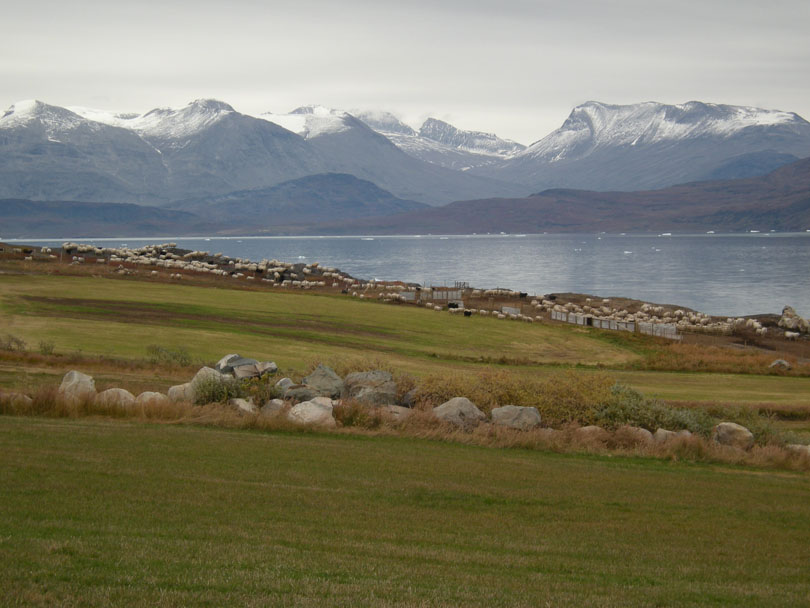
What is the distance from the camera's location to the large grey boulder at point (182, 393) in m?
22.1

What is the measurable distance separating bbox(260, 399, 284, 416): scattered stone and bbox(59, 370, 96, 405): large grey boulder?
392 cm

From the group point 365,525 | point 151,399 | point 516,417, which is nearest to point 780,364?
point 516,417

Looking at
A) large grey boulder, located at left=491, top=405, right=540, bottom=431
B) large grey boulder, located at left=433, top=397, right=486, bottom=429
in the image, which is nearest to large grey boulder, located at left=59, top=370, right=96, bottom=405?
large grey boulder, located at left=433, top=397, right=486, bottom=429

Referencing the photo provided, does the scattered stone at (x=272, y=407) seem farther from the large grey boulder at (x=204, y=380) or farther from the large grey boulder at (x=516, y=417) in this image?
the large grey boulder at (x=516, y=417)

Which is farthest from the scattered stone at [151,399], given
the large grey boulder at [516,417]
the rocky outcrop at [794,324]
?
the rocky outcrop at [794,324]

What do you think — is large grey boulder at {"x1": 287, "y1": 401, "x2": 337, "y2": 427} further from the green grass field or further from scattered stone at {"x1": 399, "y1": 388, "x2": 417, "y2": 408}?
the green grass field

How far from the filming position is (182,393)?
22.4m

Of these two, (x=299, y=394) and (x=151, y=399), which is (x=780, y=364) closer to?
(x=299, y=394)

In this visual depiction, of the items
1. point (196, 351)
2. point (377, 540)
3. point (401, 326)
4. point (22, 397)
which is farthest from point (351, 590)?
point (401, 326)

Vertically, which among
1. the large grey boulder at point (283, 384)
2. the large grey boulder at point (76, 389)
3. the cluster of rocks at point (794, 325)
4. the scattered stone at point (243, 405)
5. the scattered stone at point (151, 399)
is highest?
the large grey boulder at point (76, 389)

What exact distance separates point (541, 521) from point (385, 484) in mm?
2775

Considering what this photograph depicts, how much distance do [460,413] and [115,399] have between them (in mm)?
8243

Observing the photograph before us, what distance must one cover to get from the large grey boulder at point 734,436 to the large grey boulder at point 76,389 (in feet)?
49.9

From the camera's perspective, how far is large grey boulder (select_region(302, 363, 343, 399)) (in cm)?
2438
